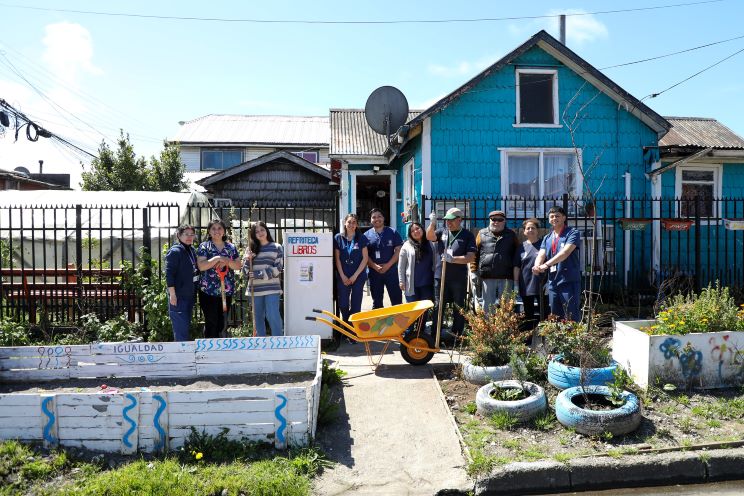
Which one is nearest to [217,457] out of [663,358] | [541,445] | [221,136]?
[541,445]

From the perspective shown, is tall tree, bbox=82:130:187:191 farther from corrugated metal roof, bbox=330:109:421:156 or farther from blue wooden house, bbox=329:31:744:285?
blue wooden house, bbox=329:31:744:285

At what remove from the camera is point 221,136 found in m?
27.9

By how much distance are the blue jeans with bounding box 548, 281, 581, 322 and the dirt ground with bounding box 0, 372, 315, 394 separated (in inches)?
124

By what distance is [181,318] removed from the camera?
6824 mm

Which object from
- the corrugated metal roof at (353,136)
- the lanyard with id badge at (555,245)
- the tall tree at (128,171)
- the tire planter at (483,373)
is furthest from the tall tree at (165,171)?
the tire planter at (483,373)

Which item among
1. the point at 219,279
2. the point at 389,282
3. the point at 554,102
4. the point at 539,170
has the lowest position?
the point at 389,282

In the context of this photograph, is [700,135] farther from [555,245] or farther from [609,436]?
[609,436]

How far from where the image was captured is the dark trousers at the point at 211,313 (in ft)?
23.1

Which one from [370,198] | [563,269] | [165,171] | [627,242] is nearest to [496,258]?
[563,269]

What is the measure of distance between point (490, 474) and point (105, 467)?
9.86 ft

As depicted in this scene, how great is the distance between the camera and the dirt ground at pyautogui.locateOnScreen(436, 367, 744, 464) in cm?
446

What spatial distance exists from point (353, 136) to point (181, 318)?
1035 centimetres

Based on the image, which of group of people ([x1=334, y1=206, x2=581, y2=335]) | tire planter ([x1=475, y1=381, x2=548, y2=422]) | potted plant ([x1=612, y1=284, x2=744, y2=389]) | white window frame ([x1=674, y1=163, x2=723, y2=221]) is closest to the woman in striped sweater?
group of people ([x1=334, y1=206, x2=581, y2=335])

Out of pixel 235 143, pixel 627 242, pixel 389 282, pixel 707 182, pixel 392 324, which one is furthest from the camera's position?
pixel 235 143
